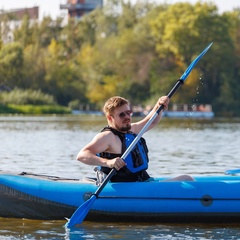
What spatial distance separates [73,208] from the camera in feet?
34.1

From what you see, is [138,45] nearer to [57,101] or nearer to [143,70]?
[143,70]

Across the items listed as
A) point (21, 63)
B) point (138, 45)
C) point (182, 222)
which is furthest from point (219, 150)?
point (138, 45)

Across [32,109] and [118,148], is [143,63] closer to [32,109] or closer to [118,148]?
[32,109]

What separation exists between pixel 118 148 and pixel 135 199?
552mm

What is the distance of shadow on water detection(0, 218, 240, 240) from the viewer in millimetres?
9805

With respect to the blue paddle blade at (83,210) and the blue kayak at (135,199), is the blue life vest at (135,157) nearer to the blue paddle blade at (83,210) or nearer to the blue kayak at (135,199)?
the blue kayak at (135,199)

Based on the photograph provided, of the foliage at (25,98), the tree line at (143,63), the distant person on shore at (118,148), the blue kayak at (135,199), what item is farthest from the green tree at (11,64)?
the distant person on shore at (118,148)

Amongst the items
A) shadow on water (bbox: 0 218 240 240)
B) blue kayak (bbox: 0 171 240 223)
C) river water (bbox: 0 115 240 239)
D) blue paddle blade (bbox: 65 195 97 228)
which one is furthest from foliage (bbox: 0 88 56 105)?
blue paddle blade (bbox: 65 195 97 228)

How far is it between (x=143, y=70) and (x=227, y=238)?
65.7 meters

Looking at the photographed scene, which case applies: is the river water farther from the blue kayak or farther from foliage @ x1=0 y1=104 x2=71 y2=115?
foliage @ x1=0 y1=104 x2=71 y2=115

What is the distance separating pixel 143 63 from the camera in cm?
7562

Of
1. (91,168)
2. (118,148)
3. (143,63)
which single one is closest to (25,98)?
(143,63)

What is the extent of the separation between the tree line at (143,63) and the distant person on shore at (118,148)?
6063 centimetres

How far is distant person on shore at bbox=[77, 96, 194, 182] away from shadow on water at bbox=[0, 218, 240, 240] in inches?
19.6
